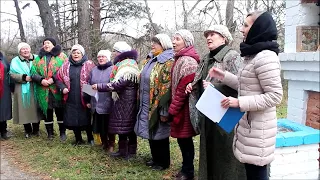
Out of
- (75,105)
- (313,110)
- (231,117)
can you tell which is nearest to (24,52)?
(75,105)

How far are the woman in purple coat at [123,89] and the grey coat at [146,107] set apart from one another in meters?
0.21

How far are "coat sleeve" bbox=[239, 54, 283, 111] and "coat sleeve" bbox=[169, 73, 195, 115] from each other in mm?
1183

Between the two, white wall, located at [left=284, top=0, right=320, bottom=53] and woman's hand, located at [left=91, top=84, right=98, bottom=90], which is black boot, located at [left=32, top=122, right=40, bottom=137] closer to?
woman's hand, located at [left=91, top=84, right=98, bottom=90]

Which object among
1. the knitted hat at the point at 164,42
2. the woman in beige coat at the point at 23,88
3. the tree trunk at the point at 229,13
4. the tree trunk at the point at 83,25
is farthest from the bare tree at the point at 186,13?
the knitted hat at the point at 164,42

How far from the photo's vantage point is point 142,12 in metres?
12.7

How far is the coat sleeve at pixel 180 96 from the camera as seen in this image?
3.41 metres

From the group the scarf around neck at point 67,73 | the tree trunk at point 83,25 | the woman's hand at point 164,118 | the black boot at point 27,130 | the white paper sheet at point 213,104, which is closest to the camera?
the white paper sheet at point 213,104

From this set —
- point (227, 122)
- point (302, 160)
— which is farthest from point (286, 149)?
point (227, 122)

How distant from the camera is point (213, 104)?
2.47 metres

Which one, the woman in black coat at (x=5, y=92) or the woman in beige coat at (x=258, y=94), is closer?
the woman in beige coat at (x=258, y=94)

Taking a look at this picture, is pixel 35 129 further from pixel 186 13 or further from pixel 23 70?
pixel 186 13

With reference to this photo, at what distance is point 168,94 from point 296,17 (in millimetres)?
1572

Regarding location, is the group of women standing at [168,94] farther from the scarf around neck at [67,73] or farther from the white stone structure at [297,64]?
the white stone structure at [297,64]

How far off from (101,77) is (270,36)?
282cm
